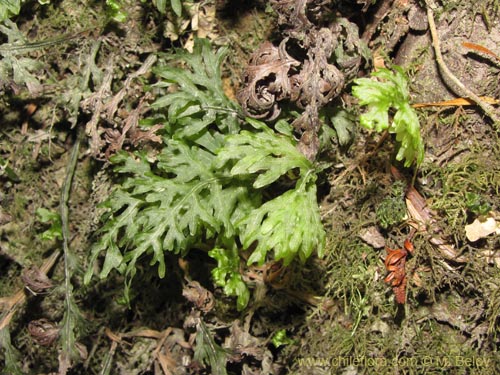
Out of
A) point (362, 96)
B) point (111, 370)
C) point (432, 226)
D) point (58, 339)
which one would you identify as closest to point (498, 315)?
point (432, 226)

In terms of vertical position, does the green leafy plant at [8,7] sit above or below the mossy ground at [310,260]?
above

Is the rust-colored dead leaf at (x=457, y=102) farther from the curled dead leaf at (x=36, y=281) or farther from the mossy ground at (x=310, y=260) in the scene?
the curled dead leaf at (x=36, y=281)

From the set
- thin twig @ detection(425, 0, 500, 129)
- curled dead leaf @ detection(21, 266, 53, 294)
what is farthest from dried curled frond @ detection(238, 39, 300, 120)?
curled dead leaf @ detection(21, 266, 53, 294)

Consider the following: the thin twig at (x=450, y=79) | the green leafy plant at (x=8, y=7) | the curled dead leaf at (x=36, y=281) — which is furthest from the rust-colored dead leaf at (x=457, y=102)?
the curled dead leaf at (x=36, y=281)

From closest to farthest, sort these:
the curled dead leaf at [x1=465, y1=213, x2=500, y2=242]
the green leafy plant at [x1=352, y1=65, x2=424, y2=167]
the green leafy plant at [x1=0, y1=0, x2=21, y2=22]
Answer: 1. the green leafy plant at [x1=352, y1=65, x2=424, y2=167]
2. the curled dead leaf at [x1=465, y1=213, x2=500, y2=242]
3. the green leafy plant at [x1=0, y1=0, x2=21, y2=22]

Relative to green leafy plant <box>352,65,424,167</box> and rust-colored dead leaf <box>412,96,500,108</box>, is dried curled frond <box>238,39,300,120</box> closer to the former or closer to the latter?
green leafy plant <box>352,65,424,167</box>

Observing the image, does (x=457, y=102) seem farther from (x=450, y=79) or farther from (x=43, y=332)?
(x=43, y=332)

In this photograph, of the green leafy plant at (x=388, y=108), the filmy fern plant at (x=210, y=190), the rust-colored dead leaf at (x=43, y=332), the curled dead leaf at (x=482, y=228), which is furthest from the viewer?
the rust-colored dead leaf at (x=43, y=332)
